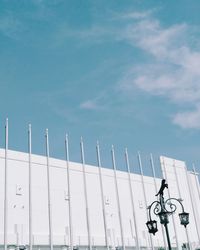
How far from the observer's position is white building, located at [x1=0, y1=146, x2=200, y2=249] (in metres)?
34.0

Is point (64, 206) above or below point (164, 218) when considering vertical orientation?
above

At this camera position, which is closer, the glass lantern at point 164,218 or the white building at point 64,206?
the glass lantern at point 164,218

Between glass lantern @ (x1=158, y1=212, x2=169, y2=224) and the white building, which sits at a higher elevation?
the white building

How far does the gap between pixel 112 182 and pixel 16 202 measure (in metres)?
16.2

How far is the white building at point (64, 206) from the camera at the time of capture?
1337 inches

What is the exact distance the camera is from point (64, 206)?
132ft

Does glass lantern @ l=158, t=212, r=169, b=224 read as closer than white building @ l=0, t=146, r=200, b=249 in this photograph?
Yes

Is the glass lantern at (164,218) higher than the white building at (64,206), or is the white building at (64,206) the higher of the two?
the white building at (64,206)

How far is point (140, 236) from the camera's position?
48094mm

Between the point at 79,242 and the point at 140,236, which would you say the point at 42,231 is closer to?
the point at 79,242

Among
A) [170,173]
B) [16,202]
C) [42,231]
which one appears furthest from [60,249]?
[170,173]

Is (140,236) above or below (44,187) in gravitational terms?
below

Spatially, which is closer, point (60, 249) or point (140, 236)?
point (60, 249)

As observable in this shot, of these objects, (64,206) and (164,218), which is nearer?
(164,218)
